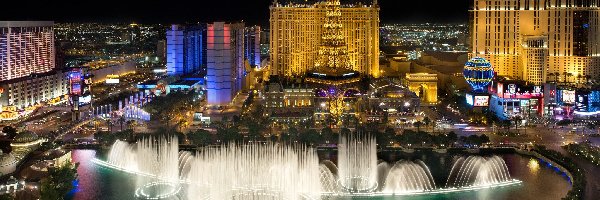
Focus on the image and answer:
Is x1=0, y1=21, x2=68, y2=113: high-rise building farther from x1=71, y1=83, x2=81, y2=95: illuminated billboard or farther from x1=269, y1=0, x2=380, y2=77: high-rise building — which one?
x1=269, y1=0, x2=380, y2=77: high-rise building

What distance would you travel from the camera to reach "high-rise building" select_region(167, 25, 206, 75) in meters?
56.2

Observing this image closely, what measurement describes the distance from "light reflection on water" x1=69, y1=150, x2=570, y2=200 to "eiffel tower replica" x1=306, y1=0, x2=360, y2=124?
19829mm

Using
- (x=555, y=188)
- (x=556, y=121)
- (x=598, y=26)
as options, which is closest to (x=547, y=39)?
(x=598, y=26)

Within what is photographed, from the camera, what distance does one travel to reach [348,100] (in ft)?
146

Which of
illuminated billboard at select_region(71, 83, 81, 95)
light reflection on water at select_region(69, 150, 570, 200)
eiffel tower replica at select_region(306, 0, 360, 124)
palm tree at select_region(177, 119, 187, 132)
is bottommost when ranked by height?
light reflection on water at select_region(69, 150, 570, 200)

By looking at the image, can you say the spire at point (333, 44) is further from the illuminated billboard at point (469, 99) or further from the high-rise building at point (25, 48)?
the high-rise building at point (25, 48)

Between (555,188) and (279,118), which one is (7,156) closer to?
(279,118)

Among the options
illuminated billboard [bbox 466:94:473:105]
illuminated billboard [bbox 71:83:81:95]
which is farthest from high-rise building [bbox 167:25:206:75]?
illuminated billboard [bbox 466:94:473:105]

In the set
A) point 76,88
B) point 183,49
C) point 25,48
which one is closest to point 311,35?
point 183,49

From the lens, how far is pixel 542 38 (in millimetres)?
47281

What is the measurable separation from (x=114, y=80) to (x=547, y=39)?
37068 mm

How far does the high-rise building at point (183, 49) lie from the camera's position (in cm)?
5616

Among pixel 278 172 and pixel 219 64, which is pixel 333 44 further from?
pixel 278 172

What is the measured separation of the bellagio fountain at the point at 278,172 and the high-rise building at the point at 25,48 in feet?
61.6
